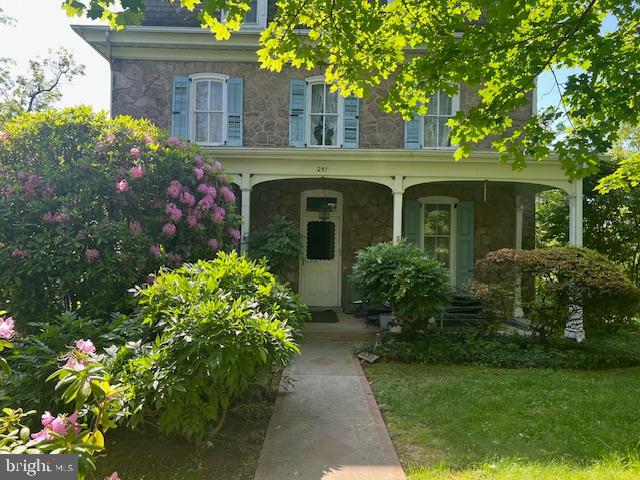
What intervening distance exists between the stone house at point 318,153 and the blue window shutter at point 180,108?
0.02 meters

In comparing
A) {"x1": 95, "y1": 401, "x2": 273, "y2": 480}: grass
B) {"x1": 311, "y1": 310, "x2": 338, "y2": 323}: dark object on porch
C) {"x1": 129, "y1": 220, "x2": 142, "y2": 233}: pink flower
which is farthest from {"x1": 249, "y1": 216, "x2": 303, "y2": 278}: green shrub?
{"x1": 95, "y1": 401, "x2": 273, "y2": 480}: grass

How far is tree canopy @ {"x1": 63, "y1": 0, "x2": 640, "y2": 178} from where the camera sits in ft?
14.0

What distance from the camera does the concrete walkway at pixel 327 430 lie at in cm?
318

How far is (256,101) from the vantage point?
31.0 feet

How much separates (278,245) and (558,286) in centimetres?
473

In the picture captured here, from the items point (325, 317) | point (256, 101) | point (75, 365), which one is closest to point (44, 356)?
point (75, 365)

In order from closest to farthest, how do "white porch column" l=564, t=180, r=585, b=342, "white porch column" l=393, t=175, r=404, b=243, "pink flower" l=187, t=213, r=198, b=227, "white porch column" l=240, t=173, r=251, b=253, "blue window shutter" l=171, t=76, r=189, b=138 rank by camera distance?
"pink flower" l=187, t=213, r=198, b=227
"white porch column" l=564, t=180, r=585, b=342
"white porch column" l=393, t=175, r=404, b=243
"white porch column" l=240, t=173, r=251, b=253
"blue window shutter" l=171, t=76, r=189, b=138

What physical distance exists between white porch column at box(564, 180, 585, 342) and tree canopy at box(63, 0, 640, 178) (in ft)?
10.9

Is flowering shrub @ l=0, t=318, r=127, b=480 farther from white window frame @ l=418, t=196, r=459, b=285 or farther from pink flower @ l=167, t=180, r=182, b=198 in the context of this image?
white window frame @ l=418, t=196, r=459, b=285

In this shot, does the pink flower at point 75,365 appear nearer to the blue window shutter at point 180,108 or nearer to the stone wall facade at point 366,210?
the stone wall facade at point 366,210

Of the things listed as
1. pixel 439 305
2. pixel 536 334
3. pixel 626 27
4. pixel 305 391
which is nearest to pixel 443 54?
pixel 626 27

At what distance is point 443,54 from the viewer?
4.54 meters

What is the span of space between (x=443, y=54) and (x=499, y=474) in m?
3.98

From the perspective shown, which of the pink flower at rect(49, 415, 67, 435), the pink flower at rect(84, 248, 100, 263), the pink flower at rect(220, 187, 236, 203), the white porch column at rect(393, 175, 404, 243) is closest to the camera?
the pink flower at rect(49, 415, 67, 435)
